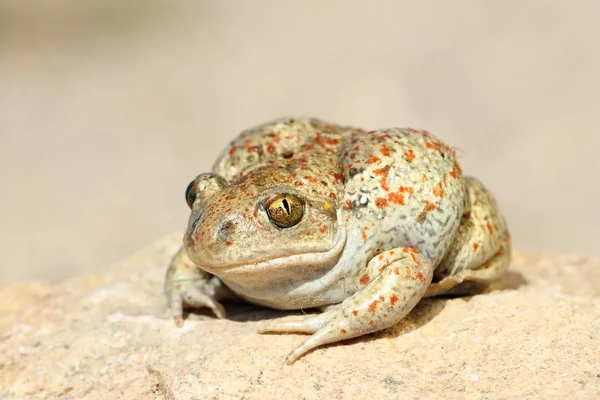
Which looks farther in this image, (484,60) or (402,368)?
(484,60)

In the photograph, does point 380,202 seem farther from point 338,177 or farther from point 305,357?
point 305,357

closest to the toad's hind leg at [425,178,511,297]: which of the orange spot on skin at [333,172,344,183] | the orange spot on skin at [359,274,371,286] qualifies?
the orange spot on skin at [359,274,371,286]

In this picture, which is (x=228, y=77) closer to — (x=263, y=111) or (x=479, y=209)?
(x=263, y=111)

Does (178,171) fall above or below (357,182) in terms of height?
below

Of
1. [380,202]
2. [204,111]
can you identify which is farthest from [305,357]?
[204,111]

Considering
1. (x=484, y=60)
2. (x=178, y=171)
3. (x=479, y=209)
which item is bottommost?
(x=178, y=171)

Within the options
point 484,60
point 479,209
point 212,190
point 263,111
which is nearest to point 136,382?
point 212,190

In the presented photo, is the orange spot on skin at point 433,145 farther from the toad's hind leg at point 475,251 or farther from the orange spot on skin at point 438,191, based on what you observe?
the toad's hind leg at point 475,251
